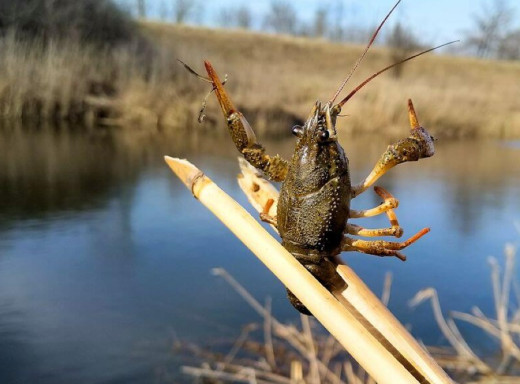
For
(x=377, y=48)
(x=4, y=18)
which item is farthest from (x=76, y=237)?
(x=377, y=48)

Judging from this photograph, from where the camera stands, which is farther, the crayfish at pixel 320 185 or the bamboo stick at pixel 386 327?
the crayfish at pixel 320 185

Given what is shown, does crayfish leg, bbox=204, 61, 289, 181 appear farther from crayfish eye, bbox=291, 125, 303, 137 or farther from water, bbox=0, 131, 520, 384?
water, bbox=0, 131, 520, 384

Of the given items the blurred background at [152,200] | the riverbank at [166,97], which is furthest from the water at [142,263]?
the riverbank at [166,97]

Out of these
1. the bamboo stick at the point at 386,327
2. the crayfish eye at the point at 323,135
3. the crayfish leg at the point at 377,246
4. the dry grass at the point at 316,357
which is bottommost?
the dry grass at the point at 316,357

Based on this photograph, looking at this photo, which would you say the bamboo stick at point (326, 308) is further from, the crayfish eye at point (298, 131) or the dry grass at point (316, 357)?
the dry grass at point (316, 357)

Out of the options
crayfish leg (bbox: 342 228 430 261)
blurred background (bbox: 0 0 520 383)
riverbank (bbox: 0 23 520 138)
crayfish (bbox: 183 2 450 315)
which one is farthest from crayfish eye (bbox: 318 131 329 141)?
riverbank (bbox: 0 23 520 138)
